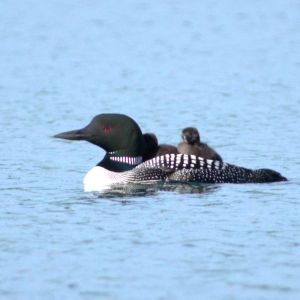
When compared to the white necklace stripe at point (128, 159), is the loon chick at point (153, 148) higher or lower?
higher

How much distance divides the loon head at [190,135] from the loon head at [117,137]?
414 mm

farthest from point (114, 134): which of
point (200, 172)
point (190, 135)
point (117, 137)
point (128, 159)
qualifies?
point (200, 172)

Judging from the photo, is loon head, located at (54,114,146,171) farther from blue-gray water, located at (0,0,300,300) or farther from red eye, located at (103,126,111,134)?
blue-gray water, located at (0,0,300,300)

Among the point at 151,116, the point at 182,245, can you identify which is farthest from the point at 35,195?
the point at 151,116

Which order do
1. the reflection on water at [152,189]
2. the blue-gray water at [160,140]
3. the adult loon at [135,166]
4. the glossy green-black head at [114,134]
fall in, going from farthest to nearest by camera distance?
the glossy green-black head at [114,134]
the adult loon at [135,166]
the reflection on water at [152,189]
the blue-gray water at [160,140]

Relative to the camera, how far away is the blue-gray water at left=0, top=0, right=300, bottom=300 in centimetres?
779

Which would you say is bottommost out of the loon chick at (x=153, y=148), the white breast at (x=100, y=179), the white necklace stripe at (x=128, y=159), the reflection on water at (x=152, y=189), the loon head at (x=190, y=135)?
the reflection on water at (x=152, y=189)

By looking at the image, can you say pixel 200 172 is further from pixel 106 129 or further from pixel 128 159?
pixel 106 129

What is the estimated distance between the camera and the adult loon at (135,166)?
11.2 meters

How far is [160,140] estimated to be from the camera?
1432 cm

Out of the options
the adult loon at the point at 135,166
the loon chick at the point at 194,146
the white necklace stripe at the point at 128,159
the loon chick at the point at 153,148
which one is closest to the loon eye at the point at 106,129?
the adult loon at the point at 135,166

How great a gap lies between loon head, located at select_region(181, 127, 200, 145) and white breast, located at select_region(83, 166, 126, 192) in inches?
27.9

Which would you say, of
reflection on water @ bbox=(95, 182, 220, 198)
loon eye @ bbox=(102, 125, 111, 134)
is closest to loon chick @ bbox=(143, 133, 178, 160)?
loon eye @ bbox=(102, 125, 111, 134)

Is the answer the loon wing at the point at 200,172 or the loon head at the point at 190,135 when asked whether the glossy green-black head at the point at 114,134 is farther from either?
the loon head at the point at 190,135
